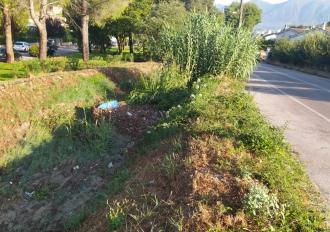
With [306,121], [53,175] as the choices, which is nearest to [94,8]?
[306,121]

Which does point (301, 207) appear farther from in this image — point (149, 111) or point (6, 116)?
point (6, 116)

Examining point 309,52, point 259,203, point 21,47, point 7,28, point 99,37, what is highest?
point 7,28

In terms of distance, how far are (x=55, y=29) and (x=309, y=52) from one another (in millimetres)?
36806

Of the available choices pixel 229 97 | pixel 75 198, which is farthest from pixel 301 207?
pixel 229 97

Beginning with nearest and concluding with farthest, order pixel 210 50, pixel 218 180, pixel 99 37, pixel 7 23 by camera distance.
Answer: pixel 218 180
pixel 210 50
pixel 7 23
pixel 99 37

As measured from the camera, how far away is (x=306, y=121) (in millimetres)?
12000

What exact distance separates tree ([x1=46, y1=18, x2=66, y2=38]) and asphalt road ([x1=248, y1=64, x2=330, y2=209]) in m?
45.5

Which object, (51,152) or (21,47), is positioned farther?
(21,47)

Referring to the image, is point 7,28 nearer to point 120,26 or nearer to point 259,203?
point 120,26

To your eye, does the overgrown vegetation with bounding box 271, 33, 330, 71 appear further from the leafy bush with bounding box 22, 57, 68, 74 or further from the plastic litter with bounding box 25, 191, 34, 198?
the plastic litter with bounding box 25, 191, 34, 198

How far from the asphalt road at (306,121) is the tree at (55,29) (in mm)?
45506

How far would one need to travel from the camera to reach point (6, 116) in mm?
9805

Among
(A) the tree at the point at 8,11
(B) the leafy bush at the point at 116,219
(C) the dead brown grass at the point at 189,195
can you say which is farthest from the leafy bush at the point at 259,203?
(A) the tree at the point at 8,11

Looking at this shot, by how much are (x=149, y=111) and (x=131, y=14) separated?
23238 mm
